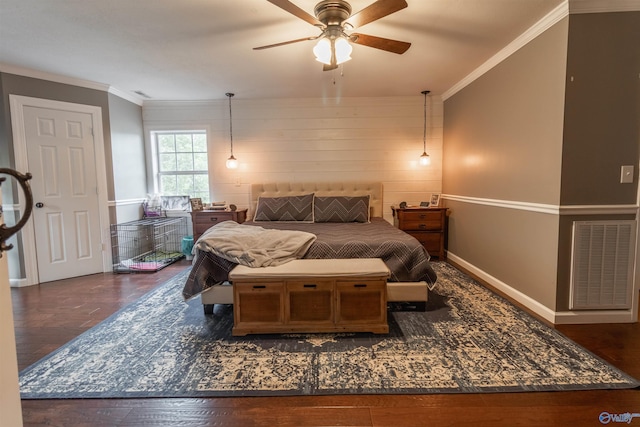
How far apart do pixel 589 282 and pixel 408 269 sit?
1377mm

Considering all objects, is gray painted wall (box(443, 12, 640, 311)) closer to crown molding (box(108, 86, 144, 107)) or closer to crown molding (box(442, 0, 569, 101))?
crown molding (box(442, 0, 569, 101))

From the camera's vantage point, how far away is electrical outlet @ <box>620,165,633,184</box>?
2371mm

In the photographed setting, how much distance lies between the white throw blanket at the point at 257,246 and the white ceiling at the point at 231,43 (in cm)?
174

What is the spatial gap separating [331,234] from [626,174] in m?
2.38

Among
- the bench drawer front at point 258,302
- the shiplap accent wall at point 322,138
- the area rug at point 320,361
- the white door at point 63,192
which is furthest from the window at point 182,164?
the bench drawer front at point 258,302

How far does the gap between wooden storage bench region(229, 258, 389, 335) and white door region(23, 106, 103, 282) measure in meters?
2.88

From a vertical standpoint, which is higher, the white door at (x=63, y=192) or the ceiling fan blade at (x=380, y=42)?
the ceiling fan blade at (x=380, y=42)

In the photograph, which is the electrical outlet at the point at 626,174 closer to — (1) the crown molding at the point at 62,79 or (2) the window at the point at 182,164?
(2) the window at the point at 182,164

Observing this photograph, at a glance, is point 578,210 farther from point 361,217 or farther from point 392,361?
point 361,217

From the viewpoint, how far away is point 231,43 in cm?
288

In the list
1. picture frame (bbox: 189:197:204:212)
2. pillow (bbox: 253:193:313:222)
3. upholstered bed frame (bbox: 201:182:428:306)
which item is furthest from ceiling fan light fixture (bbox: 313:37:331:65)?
picture frame (bbox: 189:197:204:212)

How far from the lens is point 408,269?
105 inches

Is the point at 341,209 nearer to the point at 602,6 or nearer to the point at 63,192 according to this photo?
the point at 602,6

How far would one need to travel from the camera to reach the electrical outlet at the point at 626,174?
237cm
